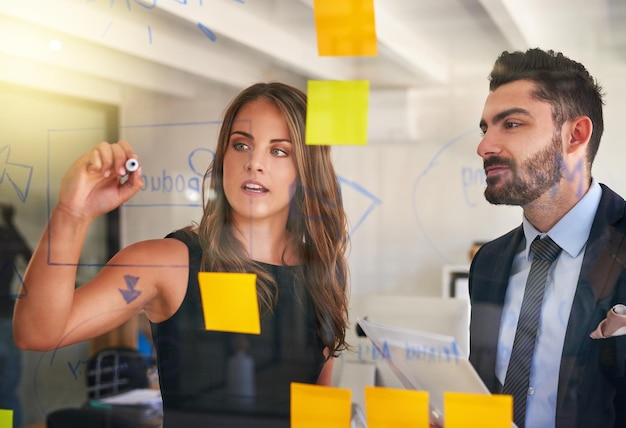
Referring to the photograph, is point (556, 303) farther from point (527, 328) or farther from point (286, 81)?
point (286, 81)

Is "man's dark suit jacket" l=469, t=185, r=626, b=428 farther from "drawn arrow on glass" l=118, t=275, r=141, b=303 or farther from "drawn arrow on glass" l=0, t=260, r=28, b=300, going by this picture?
"drawn arrow on glass" l=0, t=260, r=28, b=300

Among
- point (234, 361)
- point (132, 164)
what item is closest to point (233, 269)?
point (234, 361)

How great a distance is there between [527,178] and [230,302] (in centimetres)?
53

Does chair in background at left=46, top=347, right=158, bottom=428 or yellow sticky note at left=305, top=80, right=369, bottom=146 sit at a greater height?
yellow sticky note at left=305, top=80, right=369, bottom=146

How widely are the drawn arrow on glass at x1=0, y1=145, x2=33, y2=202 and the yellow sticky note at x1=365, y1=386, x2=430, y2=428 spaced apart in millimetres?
747

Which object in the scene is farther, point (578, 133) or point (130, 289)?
point (130, 289)

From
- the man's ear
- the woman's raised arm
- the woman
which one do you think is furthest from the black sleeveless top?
the man's ear

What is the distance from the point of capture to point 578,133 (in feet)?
3.28

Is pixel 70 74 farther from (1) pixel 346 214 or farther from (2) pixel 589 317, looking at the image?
(2) pixel 589 317

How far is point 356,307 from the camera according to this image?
113cm

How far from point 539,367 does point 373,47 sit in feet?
1.80

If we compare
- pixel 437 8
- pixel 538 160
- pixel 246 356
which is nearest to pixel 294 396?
pixel 246 356

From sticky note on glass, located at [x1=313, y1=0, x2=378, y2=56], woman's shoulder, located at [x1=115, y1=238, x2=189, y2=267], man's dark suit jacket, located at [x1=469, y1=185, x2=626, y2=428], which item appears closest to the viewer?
man's dark suit jacket, located at [x1=469, y1=185, x2=626, y2=428]

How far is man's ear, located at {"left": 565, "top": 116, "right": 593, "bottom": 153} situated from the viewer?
999 millimetres
